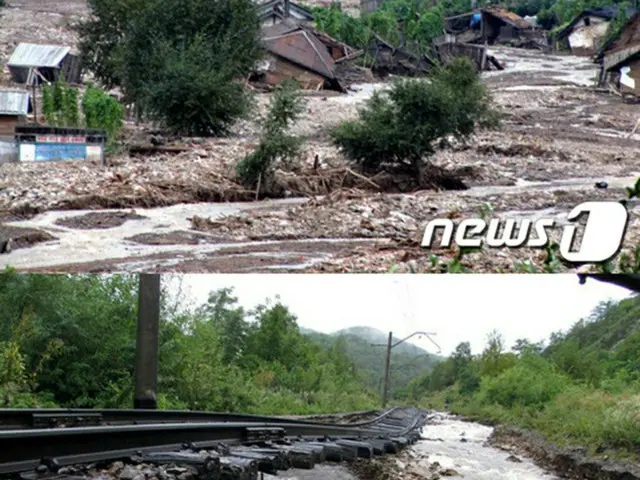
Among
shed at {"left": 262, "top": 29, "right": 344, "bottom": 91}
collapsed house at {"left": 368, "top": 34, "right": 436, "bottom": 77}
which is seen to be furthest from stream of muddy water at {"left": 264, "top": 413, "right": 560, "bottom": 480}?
shed at {"left": 262, "top": 29, "right": 344, "bottom": 91}

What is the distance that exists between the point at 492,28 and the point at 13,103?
4.63 meters

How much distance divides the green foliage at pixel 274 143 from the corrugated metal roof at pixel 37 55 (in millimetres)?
2139

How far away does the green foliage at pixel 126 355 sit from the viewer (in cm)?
486

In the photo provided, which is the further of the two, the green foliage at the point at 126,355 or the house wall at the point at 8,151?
the house wall at the point at 8,151

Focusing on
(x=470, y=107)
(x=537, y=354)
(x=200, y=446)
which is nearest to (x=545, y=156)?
(x=470, y=107)

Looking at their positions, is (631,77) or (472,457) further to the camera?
(631,77)

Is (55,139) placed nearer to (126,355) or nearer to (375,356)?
(126,355)

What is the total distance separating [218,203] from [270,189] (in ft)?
2.09

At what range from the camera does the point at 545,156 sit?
30.8 ft

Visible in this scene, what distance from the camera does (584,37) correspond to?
36.8 feet

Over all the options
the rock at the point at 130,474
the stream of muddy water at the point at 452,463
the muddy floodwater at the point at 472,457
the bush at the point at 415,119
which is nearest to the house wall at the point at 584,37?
the bush at the point at 415,119

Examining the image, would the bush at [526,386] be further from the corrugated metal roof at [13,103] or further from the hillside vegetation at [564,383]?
the corrugated metal roof at [13,103]

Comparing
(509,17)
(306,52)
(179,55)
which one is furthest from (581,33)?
(179,55)

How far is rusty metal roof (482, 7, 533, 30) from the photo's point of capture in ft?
31.0
